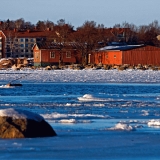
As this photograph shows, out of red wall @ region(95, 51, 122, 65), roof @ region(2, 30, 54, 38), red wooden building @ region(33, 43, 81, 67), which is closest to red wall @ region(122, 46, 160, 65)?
red wall @ region(95, 51, 122, 65)

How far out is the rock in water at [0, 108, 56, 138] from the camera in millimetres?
14477

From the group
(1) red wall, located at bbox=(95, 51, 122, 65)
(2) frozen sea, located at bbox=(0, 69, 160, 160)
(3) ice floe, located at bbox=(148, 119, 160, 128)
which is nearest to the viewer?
(2) frozen sea, located at bbox=(0, 69, 160, 160)

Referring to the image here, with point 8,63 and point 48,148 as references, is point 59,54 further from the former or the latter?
point 48,148

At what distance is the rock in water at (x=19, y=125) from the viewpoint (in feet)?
47.5

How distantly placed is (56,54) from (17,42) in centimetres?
4350

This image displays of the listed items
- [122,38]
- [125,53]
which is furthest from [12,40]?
[125,53]

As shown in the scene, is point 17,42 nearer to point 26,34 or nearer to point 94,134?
point 26,34

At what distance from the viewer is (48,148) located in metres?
13.2

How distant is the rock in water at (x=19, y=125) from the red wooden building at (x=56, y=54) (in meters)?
76.6

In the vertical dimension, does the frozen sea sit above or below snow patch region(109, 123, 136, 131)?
below

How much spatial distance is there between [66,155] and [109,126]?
4.56m

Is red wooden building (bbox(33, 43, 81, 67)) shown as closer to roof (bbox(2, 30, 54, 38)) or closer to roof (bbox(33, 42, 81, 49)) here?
roof (bbox(33, 42, 81, 49))

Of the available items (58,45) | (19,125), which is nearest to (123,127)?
(19,125)

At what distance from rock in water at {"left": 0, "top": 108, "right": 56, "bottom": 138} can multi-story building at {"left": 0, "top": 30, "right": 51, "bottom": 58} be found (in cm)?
11394
